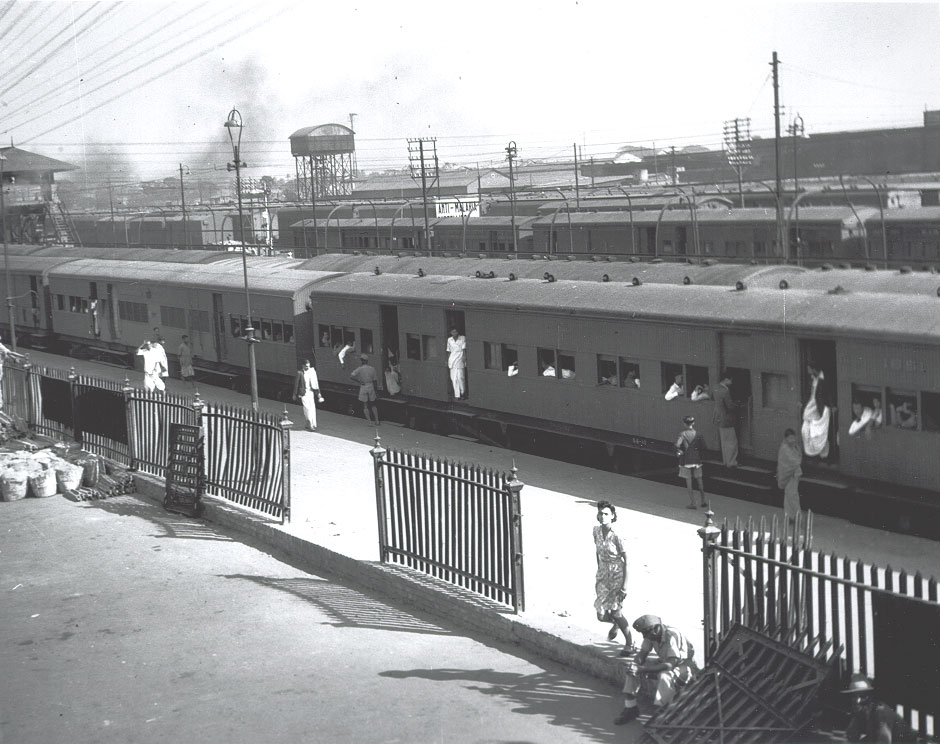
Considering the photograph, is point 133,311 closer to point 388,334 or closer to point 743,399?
point 388,334

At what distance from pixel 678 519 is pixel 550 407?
15.1ft

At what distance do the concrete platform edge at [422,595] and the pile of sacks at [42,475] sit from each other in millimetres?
3151

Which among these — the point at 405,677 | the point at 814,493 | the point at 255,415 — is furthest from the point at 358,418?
the point at 405,677

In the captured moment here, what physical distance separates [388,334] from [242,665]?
1424 cm

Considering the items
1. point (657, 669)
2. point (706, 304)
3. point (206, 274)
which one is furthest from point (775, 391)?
point (206, 274)

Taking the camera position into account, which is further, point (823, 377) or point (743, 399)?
point (743, 399)

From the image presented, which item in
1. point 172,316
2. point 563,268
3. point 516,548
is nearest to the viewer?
point 516,548

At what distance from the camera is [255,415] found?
1409 cm

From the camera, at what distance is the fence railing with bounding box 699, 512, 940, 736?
6.57 m

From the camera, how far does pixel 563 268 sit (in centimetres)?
2156

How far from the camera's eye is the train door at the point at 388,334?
2312cm

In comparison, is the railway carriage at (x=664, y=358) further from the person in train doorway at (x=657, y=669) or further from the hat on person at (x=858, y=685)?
the hat on person at (x=858, y=685)

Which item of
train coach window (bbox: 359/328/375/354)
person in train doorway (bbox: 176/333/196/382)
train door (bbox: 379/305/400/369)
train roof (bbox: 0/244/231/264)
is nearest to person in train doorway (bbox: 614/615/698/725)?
train door (bbox: 379/305/400/369)

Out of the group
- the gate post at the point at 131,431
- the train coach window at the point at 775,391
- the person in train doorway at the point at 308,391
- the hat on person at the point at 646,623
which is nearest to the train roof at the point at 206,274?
the person in train doorway at the point at 308,391
